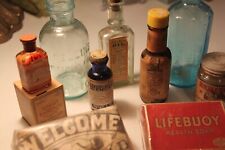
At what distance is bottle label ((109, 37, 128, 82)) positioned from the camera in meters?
0.78

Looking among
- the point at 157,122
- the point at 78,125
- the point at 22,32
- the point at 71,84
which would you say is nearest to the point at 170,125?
the point at 157,122

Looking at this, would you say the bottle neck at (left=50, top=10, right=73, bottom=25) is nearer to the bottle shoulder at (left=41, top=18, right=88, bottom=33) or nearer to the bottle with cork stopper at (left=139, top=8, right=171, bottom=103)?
the bottle shoulder at (left=41, top=18, right=88, bottom=33)

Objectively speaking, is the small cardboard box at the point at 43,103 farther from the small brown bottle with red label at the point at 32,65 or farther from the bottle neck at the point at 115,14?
the bottle neck at the point at 115,14

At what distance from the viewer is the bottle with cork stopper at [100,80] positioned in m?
0.70

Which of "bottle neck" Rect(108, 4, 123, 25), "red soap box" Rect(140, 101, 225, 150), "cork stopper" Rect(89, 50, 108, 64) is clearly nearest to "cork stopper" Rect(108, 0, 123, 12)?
"bottle neck" Rect(108, 4, 123, 25)

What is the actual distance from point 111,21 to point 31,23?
0.40 metres

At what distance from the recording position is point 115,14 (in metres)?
0.75

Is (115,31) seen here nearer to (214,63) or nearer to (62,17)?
(62,17)

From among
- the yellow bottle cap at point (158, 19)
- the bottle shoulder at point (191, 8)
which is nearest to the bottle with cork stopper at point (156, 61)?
the yellow bottle cap at point (158, 19)

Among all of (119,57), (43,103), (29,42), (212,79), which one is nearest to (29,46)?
(29,42)

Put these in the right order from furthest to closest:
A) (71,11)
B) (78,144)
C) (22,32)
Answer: (22,32) → (71,11) → (78,144)

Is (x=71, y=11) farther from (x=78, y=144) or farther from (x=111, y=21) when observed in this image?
(x=78, y=144)

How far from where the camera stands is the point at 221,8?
1.14 metres

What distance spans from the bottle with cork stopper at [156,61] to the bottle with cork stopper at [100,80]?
0.08 meters
